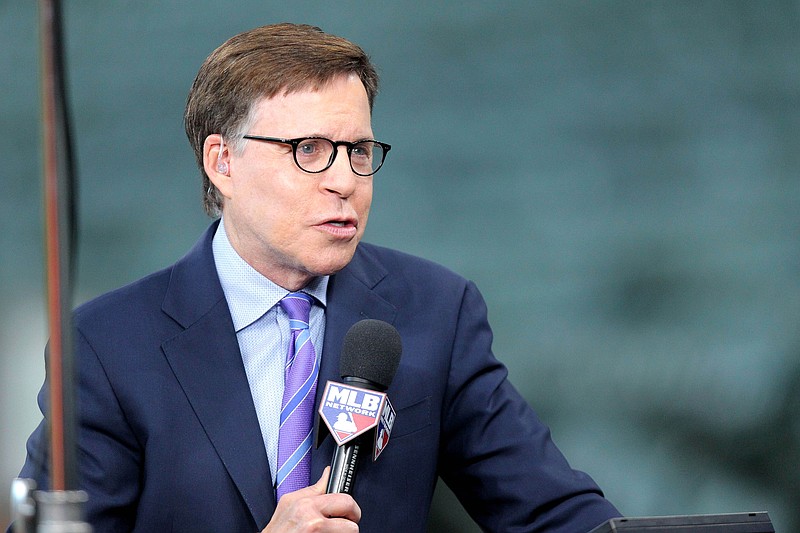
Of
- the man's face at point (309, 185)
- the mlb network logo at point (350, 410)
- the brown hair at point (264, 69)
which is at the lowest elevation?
the mlb network logo at point (350, 410)

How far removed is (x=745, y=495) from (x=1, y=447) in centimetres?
203

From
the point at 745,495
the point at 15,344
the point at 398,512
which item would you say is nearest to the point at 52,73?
the point at 398,512

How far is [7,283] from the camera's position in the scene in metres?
3.02

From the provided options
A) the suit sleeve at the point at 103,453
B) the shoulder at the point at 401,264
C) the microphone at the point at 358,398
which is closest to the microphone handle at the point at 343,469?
the microphone at the point at 358,398

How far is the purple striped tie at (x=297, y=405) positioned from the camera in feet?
6.20

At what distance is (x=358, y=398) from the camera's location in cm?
161

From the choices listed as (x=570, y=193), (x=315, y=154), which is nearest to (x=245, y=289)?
(x=315, y=154)

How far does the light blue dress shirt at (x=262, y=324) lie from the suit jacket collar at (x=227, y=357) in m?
0.03

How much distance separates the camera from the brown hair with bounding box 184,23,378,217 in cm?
191

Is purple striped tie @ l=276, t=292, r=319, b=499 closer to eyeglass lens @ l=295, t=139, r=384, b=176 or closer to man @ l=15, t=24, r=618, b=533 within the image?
man @ l=15, t=24, r=618, b=533

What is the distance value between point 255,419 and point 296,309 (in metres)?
0.23

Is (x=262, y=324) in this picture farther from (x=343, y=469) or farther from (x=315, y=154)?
(x=343, y=469)

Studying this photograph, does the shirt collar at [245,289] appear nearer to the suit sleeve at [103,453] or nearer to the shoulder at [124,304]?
the shoulder at [124,304]

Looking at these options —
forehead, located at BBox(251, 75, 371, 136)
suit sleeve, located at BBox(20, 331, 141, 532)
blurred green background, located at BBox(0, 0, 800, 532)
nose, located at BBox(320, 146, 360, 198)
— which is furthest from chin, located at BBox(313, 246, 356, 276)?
blurred green background, located at BBox(0, 0, 800, 532)
